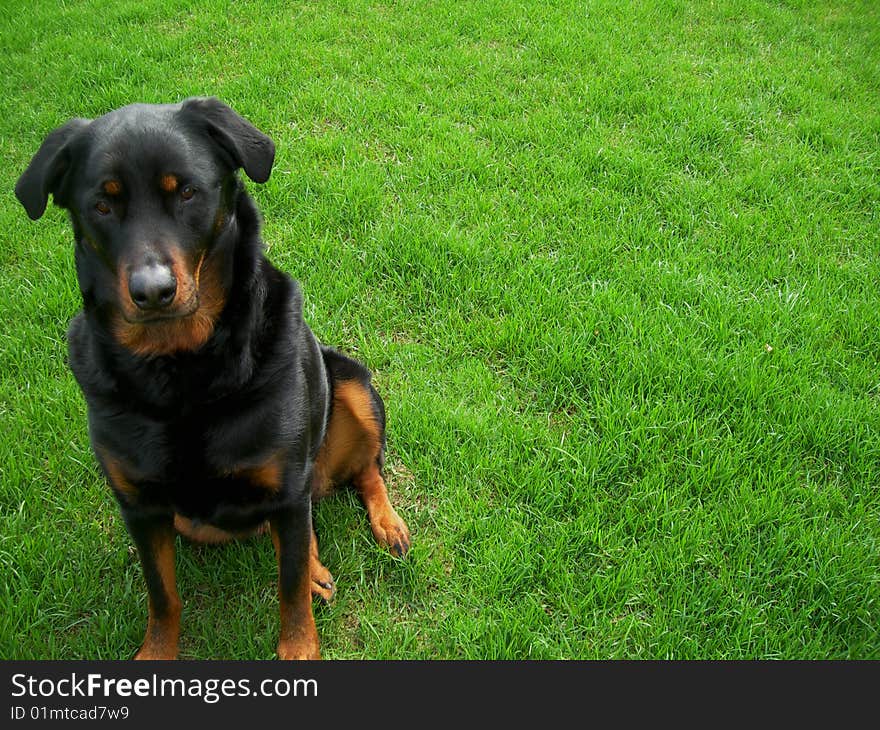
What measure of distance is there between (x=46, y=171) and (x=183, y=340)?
1.85 ft

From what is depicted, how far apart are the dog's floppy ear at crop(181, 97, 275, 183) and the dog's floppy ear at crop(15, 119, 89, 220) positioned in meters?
0.30

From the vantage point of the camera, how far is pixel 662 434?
303cm

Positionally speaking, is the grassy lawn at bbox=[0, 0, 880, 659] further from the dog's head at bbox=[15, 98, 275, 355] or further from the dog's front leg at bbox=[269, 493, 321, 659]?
the dog's head at bbox=[15, 98, 275, 355]

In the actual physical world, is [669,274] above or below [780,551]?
above

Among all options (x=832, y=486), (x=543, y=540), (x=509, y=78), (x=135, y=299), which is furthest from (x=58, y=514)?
(x=509, y=78)

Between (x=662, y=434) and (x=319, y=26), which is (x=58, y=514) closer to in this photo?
(x=662, y=434)

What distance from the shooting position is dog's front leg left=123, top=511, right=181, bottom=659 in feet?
7.32

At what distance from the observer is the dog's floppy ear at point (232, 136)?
2049 millimetres

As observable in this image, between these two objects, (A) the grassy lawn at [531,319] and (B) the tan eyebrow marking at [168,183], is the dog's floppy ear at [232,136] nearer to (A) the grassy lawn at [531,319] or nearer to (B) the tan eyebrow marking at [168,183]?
(B) the tan eyebrow marking at [168,183]

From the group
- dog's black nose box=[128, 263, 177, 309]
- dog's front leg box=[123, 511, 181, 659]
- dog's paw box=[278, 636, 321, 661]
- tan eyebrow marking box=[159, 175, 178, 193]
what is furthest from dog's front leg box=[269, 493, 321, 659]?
tan eyebrow marking box=[159, 175, 178, 193]

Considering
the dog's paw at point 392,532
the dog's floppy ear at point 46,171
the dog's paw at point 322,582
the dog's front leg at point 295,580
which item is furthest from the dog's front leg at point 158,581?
the dog's floppy ear at point 46,171

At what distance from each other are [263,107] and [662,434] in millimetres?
3458

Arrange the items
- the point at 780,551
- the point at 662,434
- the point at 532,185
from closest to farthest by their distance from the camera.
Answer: the point at 780,551
the point at 662,434
the point at 532,185

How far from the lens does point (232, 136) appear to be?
80.6 inches
